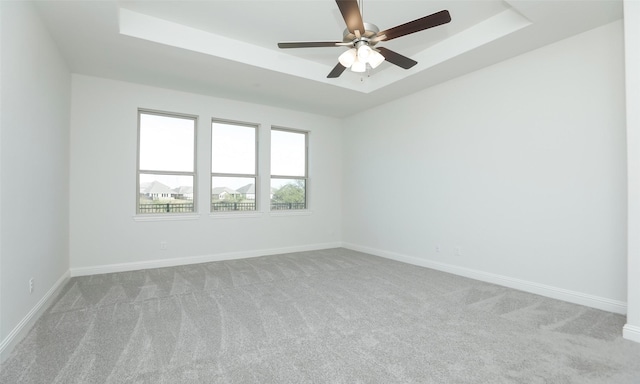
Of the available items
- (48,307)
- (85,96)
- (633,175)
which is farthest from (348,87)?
(48,307)

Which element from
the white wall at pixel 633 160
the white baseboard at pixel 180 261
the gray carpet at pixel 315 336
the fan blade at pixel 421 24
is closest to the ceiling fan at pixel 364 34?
the fan blade at pixel 421 24

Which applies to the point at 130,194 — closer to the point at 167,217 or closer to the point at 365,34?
the point at 167,217

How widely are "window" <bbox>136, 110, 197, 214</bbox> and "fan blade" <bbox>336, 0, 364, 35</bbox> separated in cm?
360

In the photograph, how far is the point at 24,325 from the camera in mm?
2348

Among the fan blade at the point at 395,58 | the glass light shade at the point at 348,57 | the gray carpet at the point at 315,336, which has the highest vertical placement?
the fan blade at the point at 395,58

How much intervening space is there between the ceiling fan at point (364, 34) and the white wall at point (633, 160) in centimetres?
151

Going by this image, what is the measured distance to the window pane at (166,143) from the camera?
4.65 metres

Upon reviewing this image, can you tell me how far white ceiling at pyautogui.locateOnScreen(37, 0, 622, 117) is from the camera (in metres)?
2.86

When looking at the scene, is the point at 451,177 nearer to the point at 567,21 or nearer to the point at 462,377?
the point at 567,21

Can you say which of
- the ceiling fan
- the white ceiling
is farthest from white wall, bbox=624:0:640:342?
the ceiling fan

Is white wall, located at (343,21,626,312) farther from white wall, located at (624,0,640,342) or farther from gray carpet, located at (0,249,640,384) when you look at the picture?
white wall, located at (624,0,640,342)

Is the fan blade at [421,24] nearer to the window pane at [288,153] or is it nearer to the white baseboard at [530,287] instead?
the white baseboard at [530,287]

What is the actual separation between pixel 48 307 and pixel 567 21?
564cm

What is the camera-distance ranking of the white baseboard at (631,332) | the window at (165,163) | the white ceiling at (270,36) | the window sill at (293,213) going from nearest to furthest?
the white baseboard at (631,332), the white ceiling at (270,36), the window at (165,163), the window sill at (293,213)
